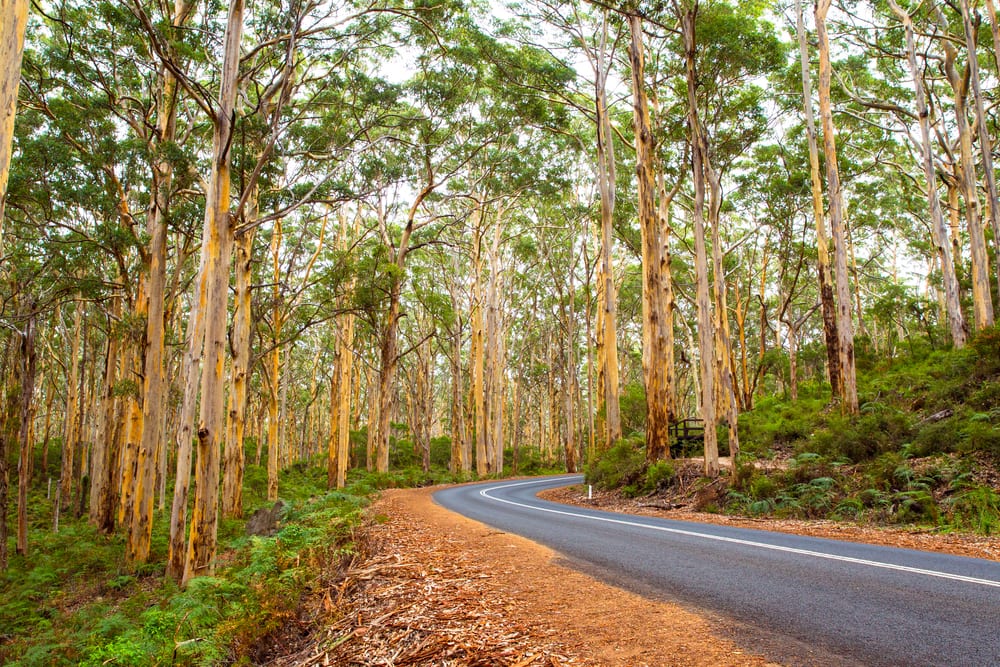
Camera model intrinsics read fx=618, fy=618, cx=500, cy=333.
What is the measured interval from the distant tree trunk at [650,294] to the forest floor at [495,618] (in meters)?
8.78

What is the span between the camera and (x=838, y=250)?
1681 centimetres

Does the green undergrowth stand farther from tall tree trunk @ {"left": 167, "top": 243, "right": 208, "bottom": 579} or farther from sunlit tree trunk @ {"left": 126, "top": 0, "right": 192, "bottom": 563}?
sunlit tree trunk @ {"left": 126, "top": 0, "right": 192, "bottom": 563}

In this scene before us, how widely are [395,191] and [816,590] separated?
855 inches

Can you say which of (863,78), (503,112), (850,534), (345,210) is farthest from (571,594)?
(863,78)

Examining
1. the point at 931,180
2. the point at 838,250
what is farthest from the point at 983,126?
the point at 931,180

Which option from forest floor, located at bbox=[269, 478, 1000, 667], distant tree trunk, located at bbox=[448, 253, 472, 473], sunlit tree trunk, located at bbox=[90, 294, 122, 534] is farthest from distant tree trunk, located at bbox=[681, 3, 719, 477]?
distant tree trunk, located at bbox=[448, 253, 472, 473]

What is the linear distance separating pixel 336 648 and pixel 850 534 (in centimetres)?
774

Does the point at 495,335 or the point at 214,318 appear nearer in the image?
the point at 214,318

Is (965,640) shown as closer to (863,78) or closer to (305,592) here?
(305,592)

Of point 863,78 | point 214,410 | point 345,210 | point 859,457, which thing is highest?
point 863,78

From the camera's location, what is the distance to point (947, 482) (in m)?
9.97

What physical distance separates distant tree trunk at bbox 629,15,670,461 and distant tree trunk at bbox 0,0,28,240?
14.3 m

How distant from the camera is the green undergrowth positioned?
525 centimetres

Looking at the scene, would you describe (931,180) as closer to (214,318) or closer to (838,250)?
(838,250)
